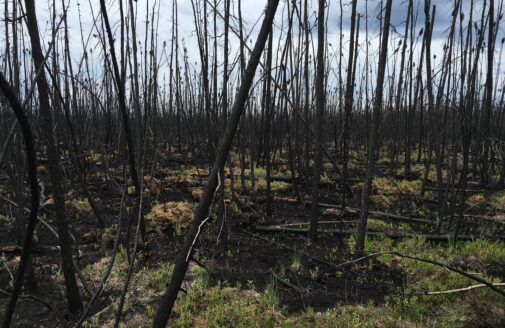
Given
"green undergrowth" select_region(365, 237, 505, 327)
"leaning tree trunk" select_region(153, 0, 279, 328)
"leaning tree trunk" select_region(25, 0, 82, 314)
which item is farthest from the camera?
"green undergrowth" select_region(365, 237, 505, 327)

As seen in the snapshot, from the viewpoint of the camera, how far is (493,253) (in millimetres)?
3852

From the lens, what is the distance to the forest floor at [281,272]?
2799 mm

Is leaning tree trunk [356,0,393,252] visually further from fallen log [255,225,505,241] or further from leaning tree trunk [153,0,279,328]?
leaning tree trunk [153,0,279,328]

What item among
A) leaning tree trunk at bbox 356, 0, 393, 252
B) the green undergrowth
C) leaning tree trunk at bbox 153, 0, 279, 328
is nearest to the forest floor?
the green undergrowth

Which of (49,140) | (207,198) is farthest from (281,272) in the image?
(207,198)

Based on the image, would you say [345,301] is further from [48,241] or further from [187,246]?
[48,241]

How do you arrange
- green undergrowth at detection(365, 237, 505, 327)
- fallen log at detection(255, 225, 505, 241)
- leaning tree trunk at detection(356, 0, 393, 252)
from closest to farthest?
green undergrowth at detection(365, 237, 505, 327) < leaning tree trunk at detection(356, 0, 393, 252) < fallen log at detection(255, 225, 505, 241)

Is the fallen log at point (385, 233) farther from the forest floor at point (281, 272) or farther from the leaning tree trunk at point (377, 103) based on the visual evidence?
the leaning tree trunk at point (377, 103)

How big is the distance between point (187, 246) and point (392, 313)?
8.12 feet

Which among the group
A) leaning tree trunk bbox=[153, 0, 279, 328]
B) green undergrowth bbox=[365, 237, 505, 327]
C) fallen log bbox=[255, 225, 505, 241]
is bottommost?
green undergrowth bbox=[365, 237, 505, 327]

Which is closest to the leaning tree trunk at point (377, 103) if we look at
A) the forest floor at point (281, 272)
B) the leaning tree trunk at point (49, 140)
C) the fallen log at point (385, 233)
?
the forest floor at point (281, 272)

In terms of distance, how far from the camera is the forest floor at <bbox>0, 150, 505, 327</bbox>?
280 cm

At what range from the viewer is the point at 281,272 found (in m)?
3.47

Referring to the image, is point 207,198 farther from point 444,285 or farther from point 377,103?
point 444,285
